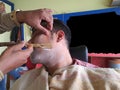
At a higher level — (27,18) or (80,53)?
(27,18)

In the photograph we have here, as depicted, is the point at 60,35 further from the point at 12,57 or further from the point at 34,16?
the point at 12,57

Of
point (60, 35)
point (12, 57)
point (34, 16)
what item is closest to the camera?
point (12, 57)

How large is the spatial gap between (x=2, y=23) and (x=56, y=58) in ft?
1.38

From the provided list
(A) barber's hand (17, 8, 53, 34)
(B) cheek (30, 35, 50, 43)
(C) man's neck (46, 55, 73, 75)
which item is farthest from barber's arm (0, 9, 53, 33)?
(C) man's neck (46, 55, 73, 75)

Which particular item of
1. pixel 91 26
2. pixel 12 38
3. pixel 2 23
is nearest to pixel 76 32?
pixel 91 26

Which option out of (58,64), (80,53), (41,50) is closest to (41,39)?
(41,50)

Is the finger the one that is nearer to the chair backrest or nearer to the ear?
the ear

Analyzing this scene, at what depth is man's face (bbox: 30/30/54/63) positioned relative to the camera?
1.34 meters

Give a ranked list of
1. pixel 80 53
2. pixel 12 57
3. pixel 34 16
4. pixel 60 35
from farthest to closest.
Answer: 1. pixel 80 53
2. pixel 60 35
3. pixel 34 16
4. pixel 12 57

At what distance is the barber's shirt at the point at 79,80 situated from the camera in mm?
1110

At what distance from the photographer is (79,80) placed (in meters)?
1.17

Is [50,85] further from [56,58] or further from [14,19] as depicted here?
[14,19]

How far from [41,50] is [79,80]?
1.10 ft

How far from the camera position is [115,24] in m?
2.52
